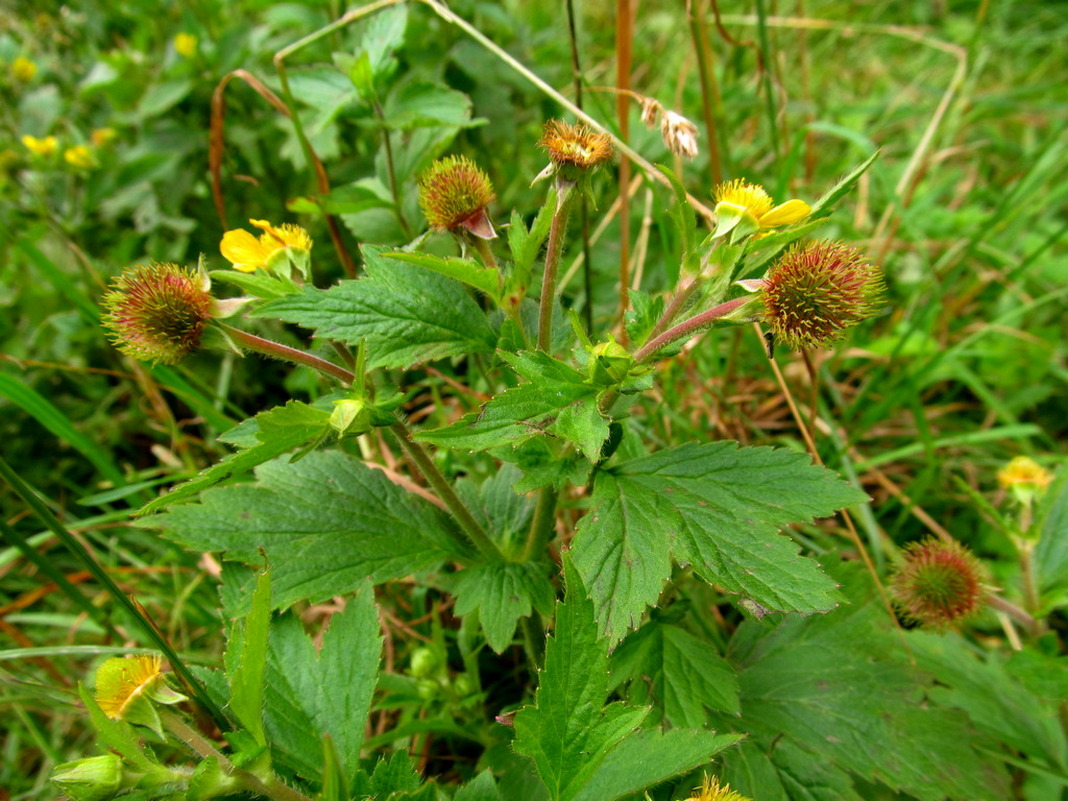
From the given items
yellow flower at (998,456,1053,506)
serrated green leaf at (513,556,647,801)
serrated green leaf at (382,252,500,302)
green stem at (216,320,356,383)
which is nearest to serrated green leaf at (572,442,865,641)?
serrated green leaf at (513,556,647,801)

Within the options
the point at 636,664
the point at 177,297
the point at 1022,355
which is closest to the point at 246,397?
the point at 177,297

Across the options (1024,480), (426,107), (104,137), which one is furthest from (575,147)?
(104,137)

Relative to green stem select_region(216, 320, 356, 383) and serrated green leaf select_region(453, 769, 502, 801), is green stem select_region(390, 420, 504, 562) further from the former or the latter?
serrated green leaf select_region(453, 769, 502, 801)

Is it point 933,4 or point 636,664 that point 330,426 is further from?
point 933,4

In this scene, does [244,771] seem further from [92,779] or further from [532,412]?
[532,412]

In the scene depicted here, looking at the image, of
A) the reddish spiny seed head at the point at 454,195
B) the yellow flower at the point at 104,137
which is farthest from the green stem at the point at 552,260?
the yellow flower at the point at 104,137

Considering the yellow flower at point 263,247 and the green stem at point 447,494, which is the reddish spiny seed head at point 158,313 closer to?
the yellow flower at point 263,247
